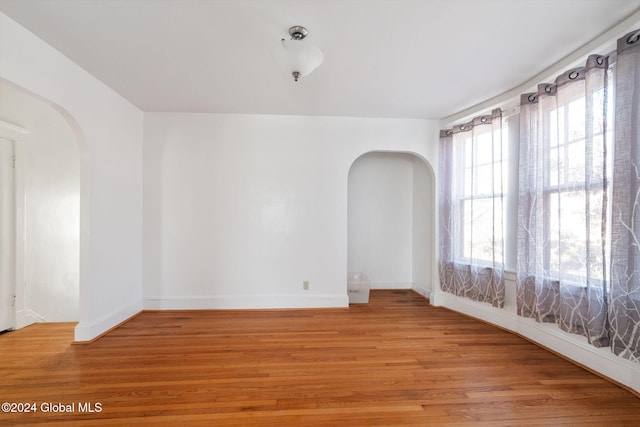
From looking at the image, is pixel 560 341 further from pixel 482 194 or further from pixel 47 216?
pixel 47 216

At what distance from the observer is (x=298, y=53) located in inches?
70.0

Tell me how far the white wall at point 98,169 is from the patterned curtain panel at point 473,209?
3942 millimetres

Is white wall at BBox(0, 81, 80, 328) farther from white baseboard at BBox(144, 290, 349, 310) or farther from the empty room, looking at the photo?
white baseboard at BBox(144, 290, 349, 310)

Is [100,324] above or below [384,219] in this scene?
below

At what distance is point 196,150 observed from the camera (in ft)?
11.4

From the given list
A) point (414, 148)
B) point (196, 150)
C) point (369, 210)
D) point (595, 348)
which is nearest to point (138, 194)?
point (196, 150)

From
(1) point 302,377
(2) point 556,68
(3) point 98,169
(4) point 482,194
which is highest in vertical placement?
(2) point 556,68

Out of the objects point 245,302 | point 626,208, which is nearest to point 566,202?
point 626,208

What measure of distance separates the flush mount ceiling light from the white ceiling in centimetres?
8

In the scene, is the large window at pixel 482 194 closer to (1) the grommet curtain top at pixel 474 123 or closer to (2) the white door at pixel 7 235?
(1) the grommet curtain top at pixel 474 123

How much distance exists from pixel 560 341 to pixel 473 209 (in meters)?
1.47

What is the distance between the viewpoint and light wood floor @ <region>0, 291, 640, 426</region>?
162cm

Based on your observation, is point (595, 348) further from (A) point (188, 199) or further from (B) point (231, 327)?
(A) point (188, 199)

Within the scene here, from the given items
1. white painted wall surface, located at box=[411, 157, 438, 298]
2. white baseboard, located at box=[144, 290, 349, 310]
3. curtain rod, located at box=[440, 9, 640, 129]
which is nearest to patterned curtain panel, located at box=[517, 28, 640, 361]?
curtain rod, located at box=[440, 9, 640, 129]
